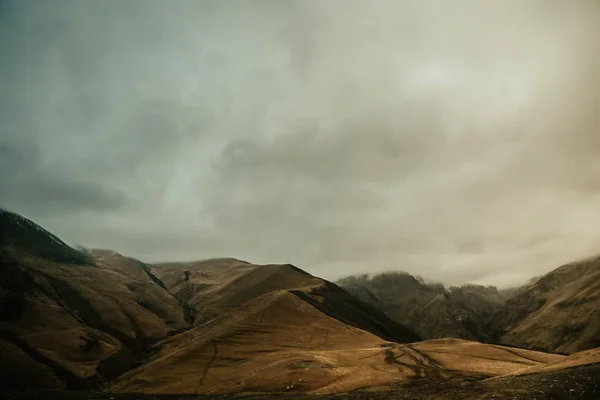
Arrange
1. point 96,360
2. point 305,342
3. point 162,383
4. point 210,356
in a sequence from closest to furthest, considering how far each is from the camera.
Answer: point 162,383, point 210,356, point 96,360, point 305,342

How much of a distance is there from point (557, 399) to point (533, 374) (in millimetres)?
26259

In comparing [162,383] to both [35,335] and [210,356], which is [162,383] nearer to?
[210,356]

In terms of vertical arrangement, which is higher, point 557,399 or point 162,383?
point 557,399

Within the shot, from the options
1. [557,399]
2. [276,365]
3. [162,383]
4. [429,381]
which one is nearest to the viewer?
[557,399]

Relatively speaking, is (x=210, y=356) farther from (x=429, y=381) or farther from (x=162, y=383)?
(x=429, y=381)

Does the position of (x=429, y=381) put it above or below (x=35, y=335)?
below

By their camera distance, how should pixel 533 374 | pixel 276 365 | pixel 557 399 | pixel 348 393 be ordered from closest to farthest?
1. pixel 557 399
2. pixel 533 374
3. pixel 348 393
4. pixel 276 365

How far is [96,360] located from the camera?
172 metres

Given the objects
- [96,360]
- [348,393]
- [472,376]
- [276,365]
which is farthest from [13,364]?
[472,376]

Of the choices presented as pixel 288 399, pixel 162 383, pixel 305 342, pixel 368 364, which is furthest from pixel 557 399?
pixel 305 342

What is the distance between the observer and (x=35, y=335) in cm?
17975

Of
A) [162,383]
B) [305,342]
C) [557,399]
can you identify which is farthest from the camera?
[305,342]

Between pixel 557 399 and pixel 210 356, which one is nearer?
pixel 557 399

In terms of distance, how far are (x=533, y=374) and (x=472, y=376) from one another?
2607 centimetres
